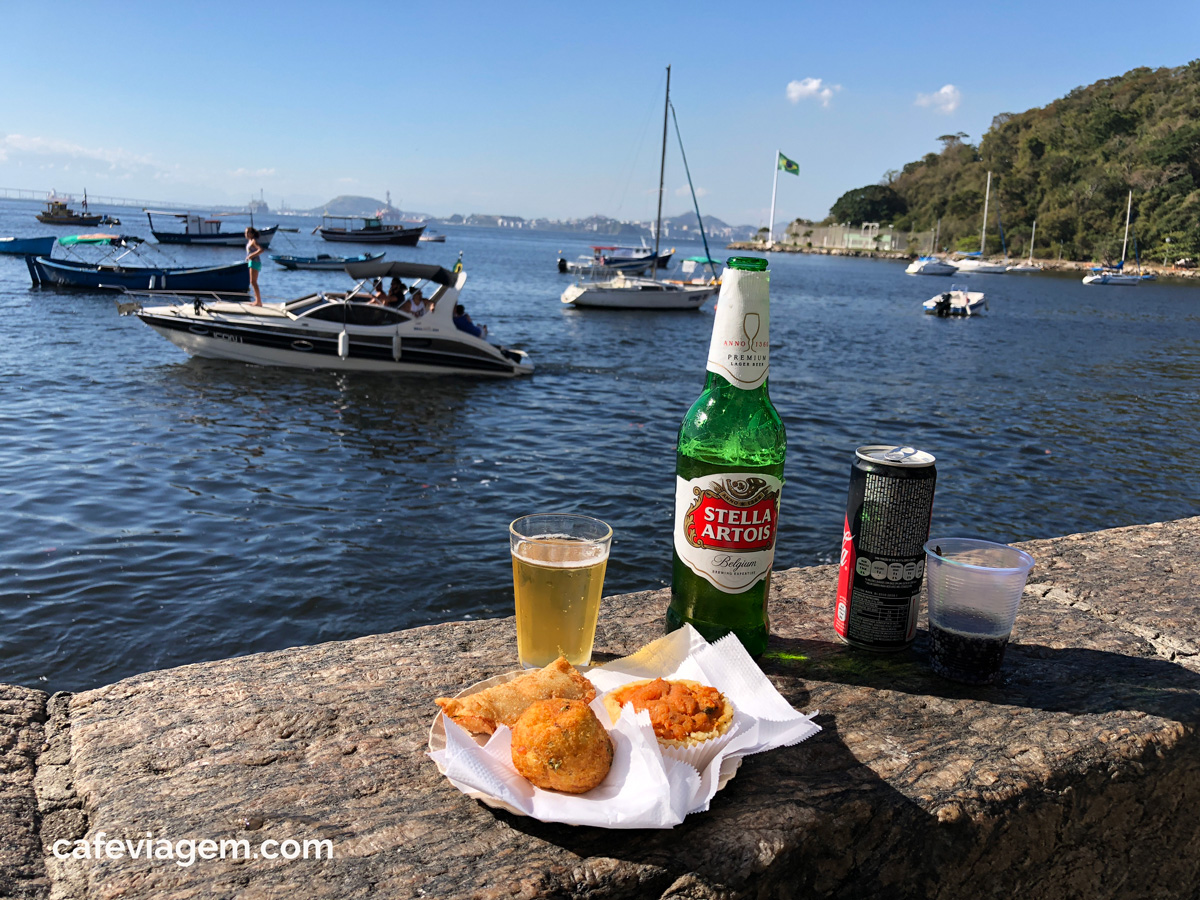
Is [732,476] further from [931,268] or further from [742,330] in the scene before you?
[931,268]

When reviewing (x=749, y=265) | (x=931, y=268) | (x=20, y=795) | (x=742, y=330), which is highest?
(x=931, y=268)

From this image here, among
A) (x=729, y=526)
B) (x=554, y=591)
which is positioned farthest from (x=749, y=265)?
(x=554, y=591)

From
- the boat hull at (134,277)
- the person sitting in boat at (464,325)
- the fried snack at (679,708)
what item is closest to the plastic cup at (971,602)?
the fried snack at (679,708)

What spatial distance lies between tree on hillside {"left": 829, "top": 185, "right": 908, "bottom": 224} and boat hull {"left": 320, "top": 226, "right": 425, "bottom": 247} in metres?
111

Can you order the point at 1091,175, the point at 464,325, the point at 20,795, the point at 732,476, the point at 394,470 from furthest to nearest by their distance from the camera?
the point at 1091,175, the point at 464,325, the point at 394,470, the point at 732,476, the point at 20,795

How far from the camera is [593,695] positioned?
1.57 m

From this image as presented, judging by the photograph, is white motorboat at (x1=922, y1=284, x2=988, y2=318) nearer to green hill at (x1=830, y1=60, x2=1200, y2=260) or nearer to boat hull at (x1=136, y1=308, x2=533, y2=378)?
boat hull at (x1=136, y1=308, x2=533, y2=378)

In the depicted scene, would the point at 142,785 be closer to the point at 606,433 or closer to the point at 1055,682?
the point at 1055,682

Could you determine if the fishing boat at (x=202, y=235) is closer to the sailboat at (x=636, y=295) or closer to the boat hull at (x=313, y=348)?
the sailboat at (x=636, y=295)

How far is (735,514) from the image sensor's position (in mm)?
1795

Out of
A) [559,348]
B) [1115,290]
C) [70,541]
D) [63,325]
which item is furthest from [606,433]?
[1115,290]

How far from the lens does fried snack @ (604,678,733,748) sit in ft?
4.65

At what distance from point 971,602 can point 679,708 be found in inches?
29.9

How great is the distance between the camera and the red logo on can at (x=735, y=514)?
1.78 m
